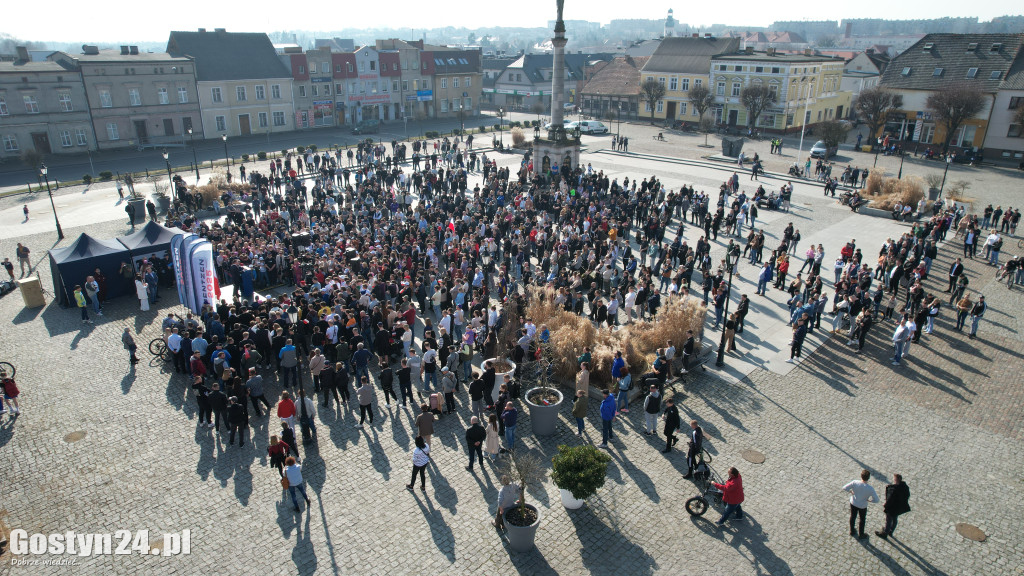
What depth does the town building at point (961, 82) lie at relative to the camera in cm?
4406

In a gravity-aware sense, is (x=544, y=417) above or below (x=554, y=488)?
above

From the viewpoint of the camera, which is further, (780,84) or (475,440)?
(780,84)

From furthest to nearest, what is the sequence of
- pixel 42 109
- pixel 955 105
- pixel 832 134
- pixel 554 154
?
pixel 42 109 → pixel 832 134 → pixel 955 105 → pixel 554 154

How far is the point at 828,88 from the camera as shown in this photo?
202ft

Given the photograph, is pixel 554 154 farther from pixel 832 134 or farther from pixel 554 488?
pixel 554 488

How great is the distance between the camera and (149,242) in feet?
69.0

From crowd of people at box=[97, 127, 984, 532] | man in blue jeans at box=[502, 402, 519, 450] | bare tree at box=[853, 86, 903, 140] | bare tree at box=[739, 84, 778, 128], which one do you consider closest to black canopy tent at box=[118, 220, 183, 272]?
crowd of people at box=[97, 127, 984, 532]

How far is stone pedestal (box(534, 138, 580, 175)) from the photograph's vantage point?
36594mm

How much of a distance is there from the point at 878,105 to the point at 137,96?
198ft

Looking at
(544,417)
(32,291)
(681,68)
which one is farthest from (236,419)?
(681,68)

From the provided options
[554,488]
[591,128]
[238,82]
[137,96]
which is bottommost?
[554,488]

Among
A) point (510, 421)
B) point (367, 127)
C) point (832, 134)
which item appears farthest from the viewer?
point (367, 127)

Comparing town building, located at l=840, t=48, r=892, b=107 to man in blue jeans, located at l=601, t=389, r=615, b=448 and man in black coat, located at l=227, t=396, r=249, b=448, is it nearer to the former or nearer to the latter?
man in blue jeans, located at l=601, t=389, r=615, b=448

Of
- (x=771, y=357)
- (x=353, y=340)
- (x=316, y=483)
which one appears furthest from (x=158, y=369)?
(x=771, y=357)
